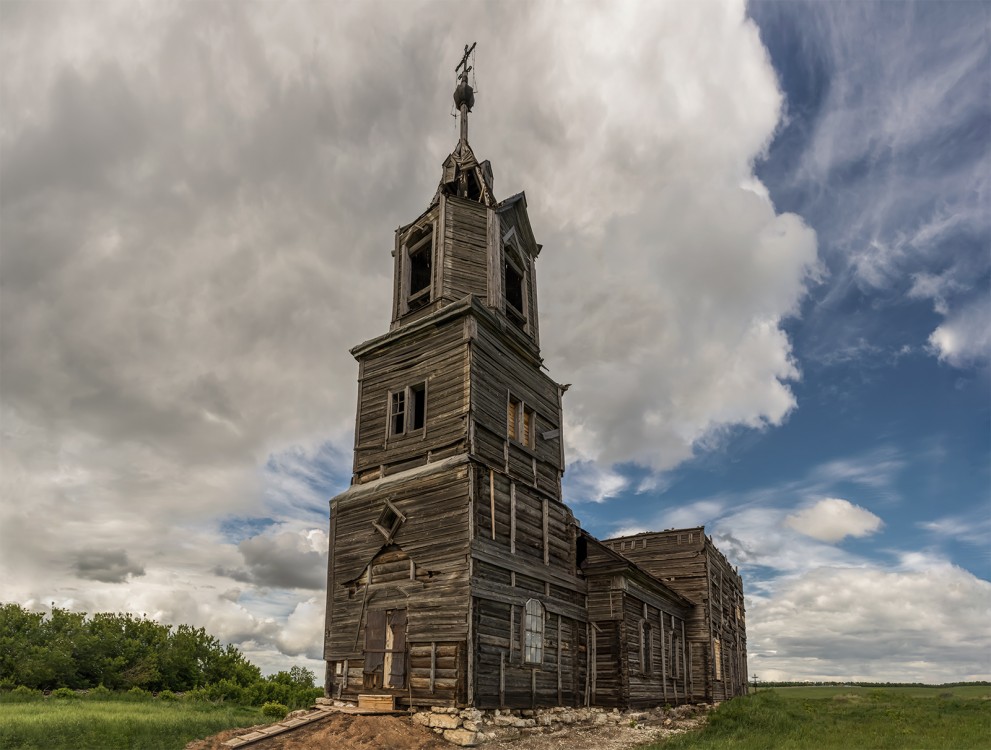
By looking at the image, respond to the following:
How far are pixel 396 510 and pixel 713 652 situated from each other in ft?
75.9

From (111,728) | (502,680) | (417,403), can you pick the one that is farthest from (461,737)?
(417,403)

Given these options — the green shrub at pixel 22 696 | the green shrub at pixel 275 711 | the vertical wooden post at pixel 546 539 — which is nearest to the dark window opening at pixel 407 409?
the vertical wooden post at pixel 546 539

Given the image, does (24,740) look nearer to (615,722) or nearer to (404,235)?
(615,722)

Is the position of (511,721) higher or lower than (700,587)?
lower

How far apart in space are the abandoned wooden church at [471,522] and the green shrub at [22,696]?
746 inches

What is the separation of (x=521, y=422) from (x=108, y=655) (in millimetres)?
32327

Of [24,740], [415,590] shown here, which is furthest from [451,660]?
[24,740]

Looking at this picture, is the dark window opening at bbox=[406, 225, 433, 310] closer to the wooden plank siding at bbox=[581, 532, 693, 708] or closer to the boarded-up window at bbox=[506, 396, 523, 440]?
the boarded-up window at bbox=[506, 396, 523, 440]

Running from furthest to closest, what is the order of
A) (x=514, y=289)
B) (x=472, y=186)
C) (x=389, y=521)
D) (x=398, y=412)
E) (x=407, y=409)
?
(x=472, y=186) < (x=514, y=289) < (x=398, y=412) < (x=407, y=409) < (x=389, y=521)

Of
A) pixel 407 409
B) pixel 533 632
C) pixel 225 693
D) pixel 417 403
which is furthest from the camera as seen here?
pixel 225 693

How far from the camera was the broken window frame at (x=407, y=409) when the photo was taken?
23.7 meters

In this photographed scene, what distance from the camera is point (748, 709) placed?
87.4ft

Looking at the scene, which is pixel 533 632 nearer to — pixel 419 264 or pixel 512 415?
pixel 512 415

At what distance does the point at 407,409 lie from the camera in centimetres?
2398
